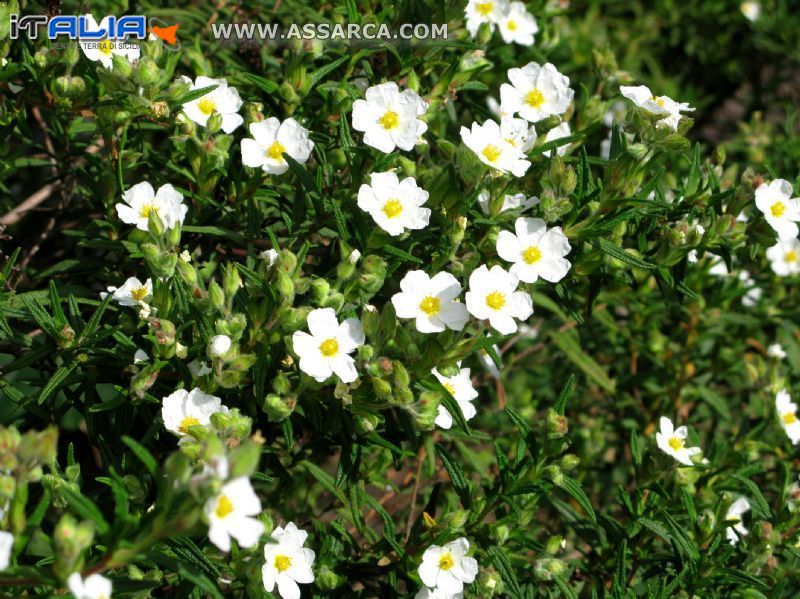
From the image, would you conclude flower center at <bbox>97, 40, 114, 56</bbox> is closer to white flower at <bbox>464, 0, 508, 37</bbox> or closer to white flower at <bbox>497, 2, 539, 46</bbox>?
white flower at <bbox>464, 0, 508, 37</bbox>

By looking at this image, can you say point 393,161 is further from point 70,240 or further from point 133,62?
point 70,240

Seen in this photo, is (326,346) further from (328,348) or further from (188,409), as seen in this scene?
(188,409)

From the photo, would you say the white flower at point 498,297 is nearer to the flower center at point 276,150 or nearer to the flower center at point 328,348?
the flower center at point 328,348

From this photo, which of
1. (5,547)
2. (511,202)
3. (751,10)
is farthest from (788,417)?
(751,10)

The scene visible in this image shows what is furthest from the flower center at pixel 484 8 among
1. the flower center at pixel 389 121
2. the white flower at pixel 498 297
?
the white flower at pixel 498 297

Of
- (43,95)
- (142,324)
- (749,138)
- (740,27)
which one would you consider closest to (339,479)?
(142,324)

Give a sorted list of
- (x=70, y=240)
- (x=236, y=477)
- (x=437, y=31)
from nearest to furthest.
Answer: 1. (x=236, y=477)
2. (x=437, y=31)
3. (x=70, y=240)
